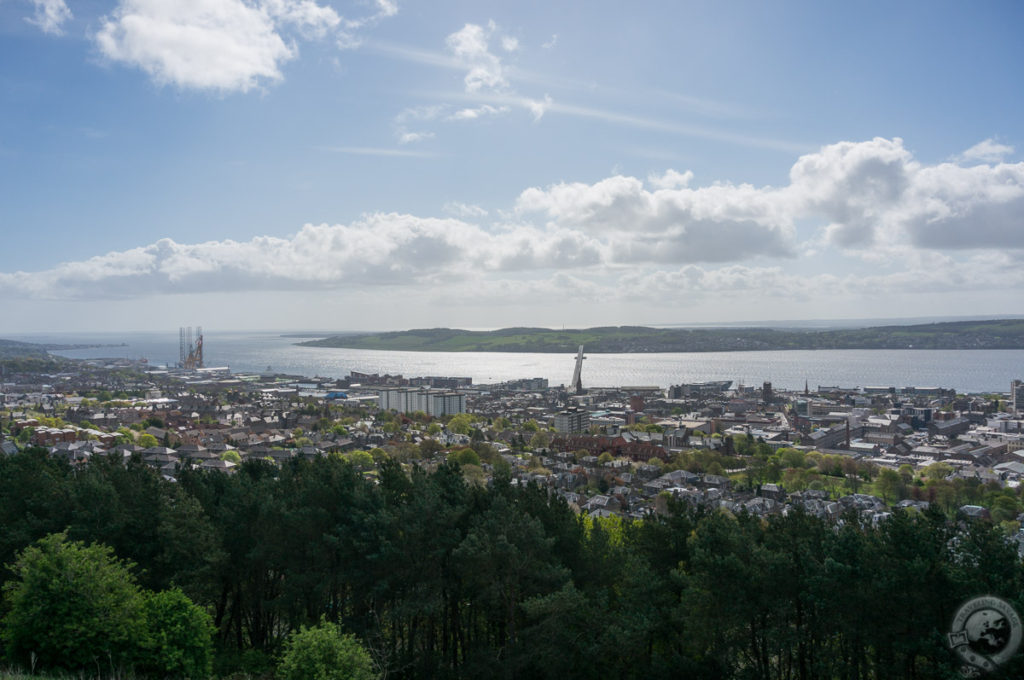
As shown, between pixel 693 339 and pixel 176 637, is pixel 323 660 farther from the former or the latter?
pixel 693 339

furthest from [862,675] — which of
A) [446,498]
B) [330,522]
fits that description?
[330,522]

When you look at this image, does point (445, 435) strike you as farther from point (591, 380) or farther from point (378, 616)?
point (591, 380)

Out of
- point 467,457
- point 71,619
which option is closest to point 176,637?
point 71,619

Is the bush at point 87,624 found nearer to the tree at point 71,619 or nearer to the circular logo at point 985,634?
the tree at point 71,619

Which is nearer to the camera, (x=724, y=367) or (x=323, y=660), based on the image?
(x=323, y=660)

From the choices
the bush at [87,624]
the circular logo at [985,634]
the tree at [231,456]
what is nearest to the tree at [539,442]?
the tree at [231,456]

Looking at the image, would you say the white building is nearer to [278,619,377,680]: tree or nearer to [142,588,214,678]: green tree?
[142,588,214,678]: green tree
